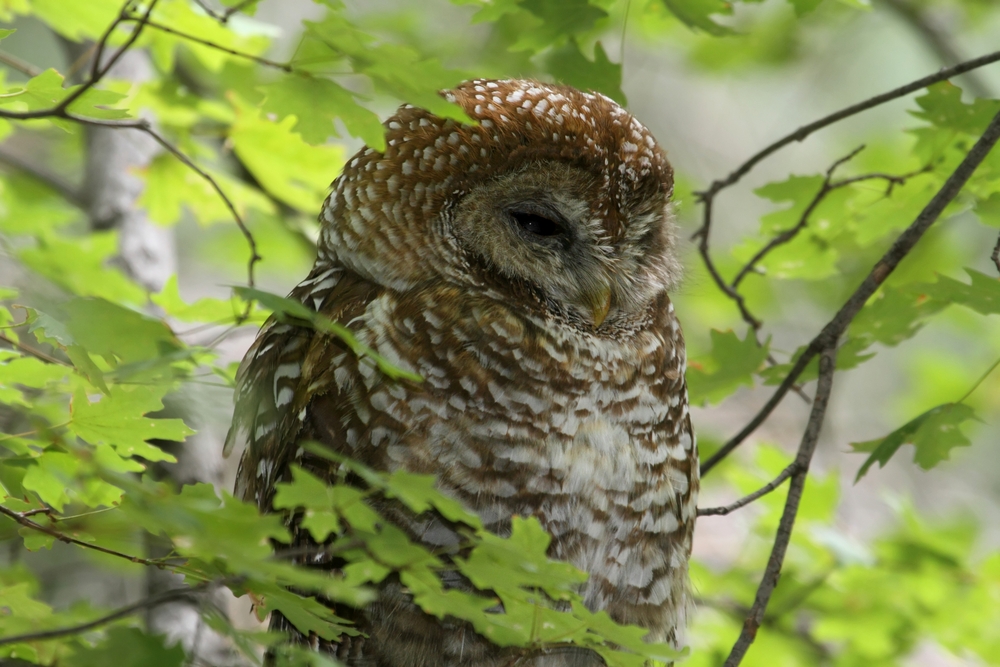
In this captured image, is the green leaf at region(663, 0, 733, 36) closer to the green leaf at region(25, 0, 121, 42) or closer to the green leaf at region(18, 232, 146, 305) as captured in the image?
the green leaf at region(25, 0, 121, 42)

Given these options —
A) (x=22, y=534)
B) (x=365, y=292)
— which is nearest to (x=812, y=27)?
(x=365, y=292)

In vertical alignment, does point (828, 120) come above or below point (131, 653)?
above

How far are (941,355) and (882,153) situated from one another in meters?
2.24

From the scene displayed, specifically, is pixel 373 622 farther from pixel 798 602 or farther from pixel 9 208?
pixel 9 208

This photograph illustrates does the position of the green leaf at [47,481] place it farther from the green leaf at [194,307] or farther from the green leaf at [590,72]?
the green leaf at [590,72]

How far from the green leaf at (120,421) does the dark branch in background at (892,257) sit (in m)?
1.27

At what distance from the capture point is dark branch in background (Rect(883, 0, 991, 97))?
4.07 metres

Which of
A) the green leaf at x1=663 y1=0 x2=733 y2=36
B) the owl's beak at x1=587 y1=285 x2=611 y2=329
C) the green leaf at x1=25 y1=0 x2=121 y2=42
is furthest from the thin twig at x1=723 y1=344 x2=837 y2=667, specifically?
the green leaf at x1=25 y1=0 x2=121 y2=42

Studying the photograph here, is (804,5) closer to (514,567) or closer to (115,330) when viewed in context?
(514,567)

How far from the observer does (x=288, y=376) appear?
6.64 ft

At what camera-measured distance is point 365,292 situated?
2.02m

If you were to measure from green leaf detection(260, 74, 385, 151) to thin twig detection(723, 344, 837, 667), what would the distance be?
1.04m

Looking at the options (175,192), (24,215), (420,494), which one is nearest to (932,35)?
(175,192)

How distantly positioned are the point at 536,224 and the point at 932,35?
10.3 ft
